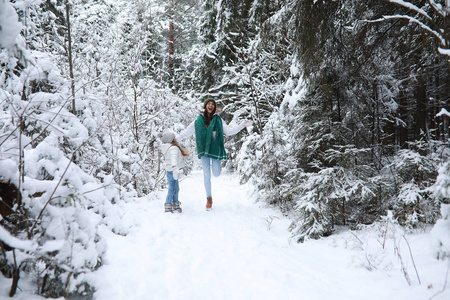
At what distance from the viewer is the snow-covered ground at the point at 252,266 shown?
2.21 m

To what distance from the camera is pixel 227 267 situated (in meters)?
2.76

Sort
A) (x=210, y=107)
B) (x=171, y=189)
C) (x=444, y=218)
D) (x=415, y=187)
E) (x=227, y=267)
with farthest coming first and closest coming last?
1. (x=210, y=107)
2. (x=171, y=189)
3. (x=415, y=187)
4. (x=227, y=267)
5. (x=444, y=218)

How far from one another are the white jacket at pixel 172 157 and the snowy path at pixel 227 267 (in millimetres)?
1071

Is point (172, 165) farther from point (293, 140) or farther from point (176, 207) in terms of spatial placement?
point (293, 140)

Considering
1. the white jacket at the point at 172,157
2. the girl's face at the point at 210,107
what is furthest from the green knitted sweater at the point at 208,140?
the white jacket at the point at 172,157

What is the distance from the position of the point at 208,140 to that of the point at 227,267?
2.85m

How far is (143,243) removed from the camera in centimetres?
333

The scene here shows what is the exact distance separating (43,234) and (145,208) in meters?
3.42

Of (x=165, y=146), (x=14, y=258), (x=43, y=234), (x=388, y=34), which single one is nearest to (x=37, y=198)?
(x=43, y=234)

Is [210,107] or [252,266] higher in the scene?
[210,107]

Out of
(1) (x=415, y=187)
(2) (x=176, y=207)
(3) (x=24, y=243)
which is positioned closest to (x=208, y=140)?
(2) (x=176, y=207)

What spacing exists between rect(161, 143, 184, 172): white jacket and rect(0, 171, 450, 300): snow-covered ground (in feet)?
3.91

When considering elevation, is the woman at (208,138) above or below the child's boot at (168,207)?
above

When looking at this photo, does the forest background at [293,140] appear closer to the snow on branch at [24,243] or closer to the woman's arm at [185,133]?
the snow on branch at [24,243]
